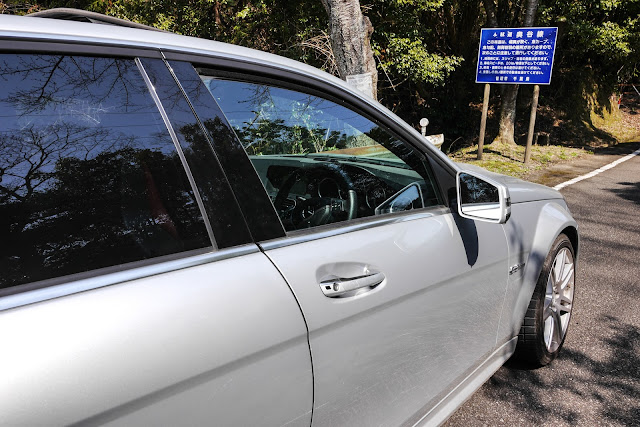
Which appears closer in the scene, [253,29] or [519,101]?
[253,29]

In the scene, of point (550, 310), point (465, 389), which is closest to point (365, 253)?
point (465, 389)

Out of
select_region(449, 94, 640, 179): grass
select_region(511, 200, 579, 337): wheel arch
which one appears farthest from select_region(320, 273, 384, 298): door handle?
select_region(449, 94, 640, 179): grass

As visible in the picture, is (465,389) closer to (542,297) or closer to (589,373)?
(542,297)

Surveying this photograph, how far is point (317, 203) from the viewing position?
77.1 inches

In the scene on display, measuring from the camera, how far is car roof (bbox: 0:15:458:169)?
3.79 feet

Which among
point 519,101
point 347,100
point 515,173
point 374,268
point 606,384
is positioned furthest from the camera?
point 519,101

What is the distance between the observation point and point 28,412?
0.90 meters

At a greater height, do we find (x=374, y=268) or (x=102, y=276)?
(x=102, y=276)

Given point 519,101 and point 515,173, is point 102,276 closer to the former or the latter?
point 515,173

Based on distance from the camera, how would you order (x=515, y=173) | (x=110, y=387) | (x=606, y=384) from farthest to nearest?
(x=515, y=173)
(x=606, y=384)
(x=110, y=387)

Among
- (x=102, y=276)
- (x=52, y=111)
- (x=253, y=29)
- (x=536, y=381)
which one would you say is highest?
(x=253, y=29)

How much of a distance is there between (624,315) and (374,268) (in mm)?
3046

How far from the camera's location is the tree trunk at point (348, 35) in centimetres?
652

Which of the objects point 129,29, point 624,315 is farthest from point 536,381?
point 129,29
